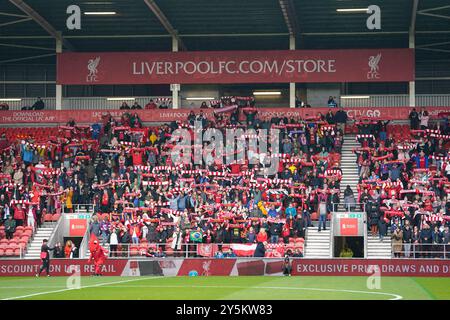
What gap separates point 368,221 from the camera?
46.1 metres

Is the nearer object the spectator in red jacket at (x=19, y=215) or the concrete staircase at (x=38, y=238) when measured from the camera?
the concrete staircase at (x=38, y=238)

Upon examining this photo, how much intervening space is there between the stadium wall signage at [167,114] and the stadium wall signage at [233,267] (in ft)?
48.6

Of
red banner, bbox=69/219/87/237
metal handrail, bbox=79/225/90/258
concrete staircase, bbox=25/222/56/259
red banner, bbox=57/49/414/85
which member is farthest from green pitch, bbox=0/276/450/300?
red banner, bbox=57/49/414/85

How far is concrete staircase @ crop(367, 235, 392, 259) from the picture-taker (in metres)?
44.2

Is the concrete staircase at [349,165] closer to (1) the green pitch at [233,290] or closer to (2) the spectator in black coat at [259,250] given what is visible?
(2) the spectator in black coat at [259,250]

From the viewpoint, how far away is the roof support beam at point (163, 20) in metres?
51.0

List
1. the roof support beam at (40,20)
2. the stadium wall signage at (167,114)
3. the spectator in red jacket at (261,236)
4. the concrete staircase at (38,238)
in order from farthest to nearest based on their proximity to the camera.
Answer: the stadium wall signage at (167,114), the roof support beam at (40,20), the concrete staircase at (38,238), the spectator in red jacket at (261,236)

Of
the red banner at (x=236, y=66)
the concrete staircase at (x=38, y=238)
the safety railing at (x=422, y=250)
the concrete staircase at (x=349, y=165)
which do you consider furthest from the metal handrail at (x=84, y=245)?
the safety railing at (x=422, y=250)

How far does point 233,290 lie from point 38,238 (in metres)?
21.0

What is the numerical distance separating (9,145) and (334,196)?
1884 cm

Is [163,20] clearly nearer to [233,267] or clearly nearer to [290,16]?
[290,16]

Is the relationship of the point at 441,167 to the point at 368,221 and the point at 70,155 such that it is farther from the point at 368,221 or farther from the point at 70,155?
the point at 70,155

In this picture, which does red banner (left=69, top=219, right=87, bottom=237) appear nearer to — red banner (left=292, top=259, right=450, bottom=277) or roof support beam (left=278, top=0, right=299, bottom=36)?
red banner (left=292, top=259, right=450, bottom=277)

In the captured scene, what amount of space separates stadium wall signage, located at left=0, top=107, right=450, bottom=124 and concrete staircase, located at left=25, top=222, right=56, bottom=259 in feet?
31.8
